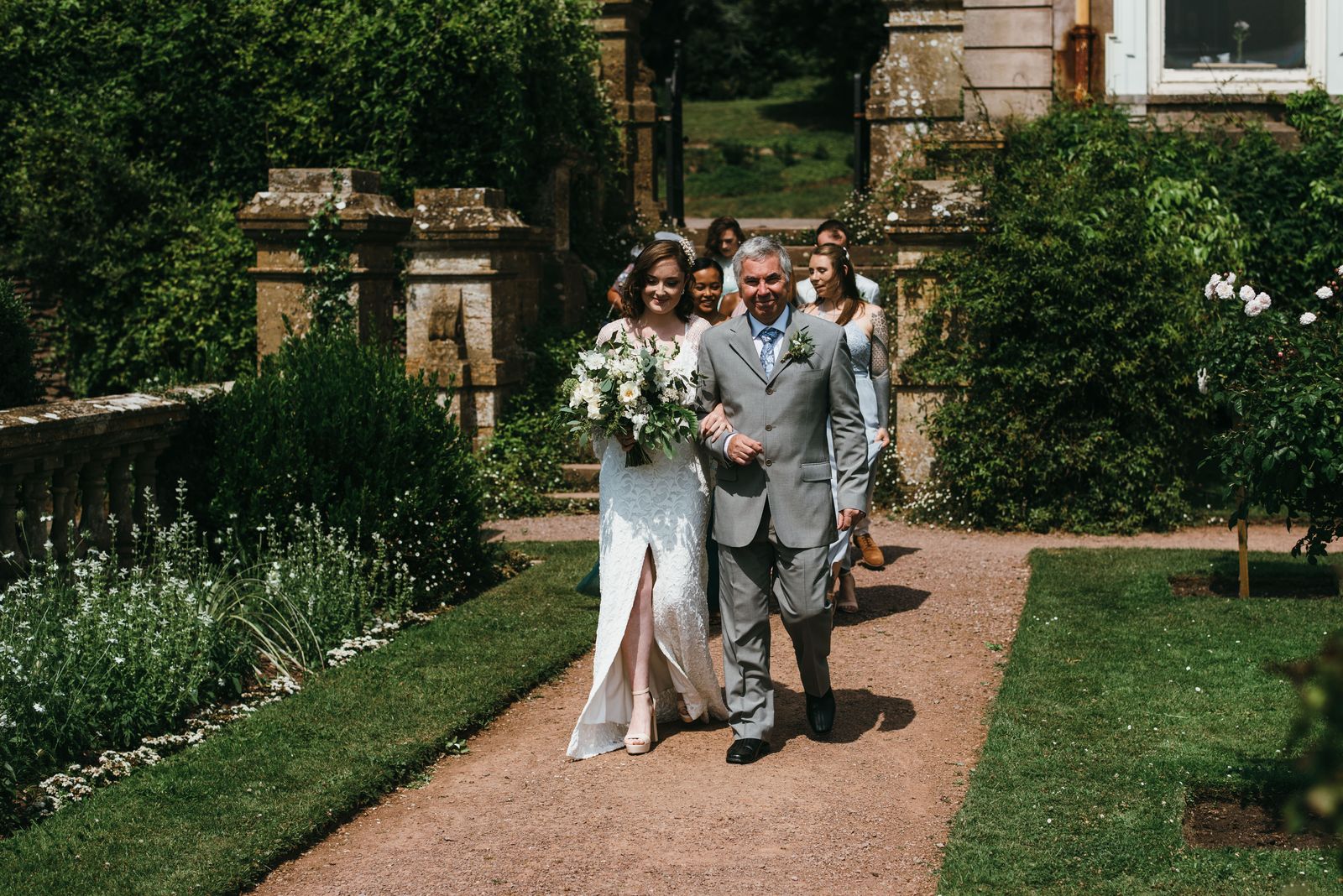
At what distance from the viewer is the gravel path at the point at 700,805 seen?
4.74 metres

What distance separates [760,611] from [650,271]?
4.81 ft

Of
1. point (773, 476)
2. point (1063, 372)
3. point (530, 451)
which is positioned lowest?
point (530, 451)

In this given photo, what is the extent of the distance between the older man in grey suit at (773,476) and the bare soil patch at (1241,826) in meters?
1.54

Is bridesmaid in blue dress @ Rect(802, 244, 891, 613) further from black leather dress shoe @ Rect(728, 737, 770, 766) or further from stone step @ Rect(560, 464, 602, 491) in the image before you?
stone step @ Rect(560, 464, 602, 491)

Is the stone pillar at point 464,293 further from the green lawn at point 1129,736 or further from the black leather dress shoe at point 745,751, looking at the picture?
the black leather dress shoe at point 745,751

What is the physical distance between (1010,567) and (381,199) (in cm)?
471

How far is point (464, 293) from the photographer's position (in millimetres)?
11461

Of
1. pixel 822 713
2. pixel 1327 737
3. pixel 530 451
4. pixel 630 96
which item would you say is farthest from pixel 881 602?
pixel 630 96

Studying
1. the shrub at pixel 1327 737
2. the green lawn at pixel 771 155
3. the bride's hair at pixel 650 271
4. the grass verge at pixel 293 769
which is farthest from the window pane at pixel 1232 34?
the green lawn at pixel 771 155

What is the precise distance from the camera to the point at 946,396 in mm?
11164

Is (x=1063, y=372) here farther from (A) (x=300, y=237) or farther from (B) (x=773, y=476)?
(B) (x=773, y=476)

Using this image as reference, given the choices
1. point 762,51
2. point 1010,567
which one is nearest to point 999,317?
point 1010,567

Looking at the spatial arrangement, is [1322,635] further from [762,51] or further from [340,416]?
[762,51]

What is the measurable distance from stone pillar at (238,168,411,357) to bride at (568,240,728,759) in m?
3.86
